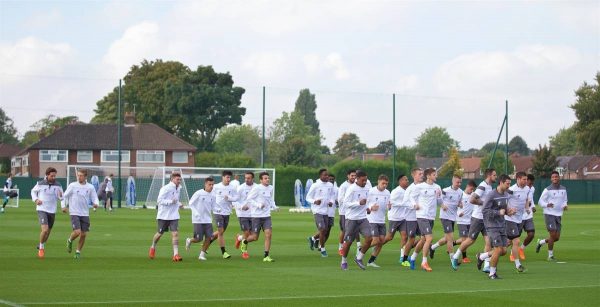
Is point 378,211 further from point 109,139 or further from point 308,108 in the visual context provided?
point 308,108

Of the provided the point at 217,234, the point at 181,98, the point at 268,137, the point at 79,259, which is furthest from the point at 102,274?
the point at 268,137

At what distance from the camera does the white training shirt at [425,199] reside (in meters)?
20.6

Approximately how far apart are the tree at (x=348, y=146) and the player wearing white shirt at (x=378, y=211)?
15101 cm

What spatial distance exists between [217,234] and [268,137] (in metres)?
105

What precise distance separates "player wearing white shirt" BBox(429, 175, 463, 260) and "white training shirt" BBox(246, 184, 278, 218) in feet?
13.6

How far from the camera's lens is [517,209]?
71.4 ft

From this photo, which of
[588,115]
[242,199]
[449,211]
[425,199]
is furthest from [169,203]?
[588,115]

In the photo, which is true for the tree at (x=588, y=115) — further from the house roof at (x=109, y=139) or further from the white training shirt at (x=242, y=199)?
the white training shirt at (x=242, y=199)

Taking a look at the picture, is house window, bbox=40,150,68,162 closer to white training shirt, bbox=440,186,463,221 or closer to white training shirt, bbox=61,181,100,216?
white training shirt, bbox=61,181,100,216

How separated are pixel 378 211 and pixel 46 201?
25.6 ft

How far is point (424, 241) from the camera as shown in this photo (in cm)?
2092

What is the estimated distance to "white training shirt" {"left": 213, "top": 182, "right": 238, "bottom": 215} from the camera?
24141mm

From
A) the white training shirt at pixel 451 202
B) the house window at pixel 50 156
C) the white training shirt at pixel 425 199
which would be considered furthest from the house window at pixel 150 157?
the white training shirt at pixel 425 199

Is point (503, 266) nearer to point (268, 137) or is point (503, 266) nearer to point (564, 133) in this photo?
point (268, 137)
